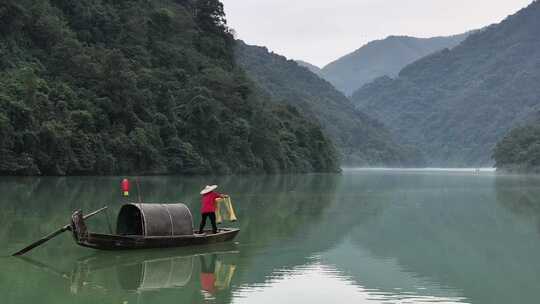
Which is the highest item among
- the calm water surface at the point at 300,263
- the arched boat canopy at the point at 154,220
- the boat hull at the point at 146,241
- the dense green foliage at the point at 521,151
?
the dense green foliage at the point at 521,151

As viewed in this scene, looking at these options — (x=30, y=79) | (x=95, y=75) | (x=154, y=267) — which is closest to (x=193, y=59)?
(x=95, y=75)

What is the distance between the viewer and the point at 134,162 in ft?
186

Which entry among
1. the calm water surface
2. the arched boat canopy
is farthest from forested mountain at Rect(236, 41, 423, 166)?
the arched boat canopy

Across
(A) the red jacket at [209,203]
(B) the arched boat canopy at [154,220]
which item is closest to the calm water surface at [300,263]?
(B) the arched boat canopy at [154,220]

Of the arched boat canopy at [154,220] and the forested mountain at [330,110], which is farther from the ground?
the forested mountain at [330,110]

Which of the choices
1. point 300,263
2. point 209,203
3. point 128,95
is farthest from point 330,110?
point 300,263

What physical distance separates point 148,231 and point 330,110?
154 metres

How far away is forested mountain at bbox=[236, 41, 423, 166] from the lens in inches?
5906

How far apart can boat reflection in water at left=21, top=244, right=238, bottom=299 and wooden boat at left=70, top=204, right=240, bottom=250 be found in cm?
26

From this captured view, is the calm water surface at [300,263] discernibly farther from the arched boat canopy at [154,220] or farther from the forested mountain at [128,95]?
the forested mountain at [128,95]

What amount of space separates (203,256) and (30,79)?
115ft

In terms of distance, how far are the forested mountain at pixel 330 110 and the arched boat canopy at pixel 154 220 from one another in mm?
123196

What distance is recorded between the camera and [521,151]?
10112 cm

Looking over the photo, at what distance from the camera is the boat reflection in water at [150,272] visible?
39.3 ft
